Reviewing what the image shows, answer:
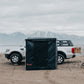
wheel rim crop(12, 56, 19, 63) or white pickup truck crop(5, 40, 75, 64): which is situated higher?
white pickup truck crop(5, 40, 75, 64)

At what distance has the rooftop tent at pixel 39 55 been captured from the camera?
13656mm

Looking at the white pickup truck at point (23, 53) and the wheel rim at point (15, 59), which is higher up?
the white pickup truck at point (23, 53)

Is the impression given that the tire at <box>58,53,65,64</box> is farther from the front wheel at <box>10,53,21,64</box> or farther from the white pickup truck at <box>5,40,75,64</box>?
the front wheel at <box>10,53,21,64</box>

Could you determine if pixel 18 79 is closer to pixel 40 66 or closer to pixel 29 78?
pixel 29 78

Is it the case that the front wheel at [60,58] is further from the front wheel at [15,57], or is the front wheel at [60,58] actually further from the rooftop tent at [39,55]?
the front wheel at [15,57]

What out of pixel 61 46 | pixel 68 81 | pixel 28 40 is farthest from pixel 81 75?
pixel 61 46

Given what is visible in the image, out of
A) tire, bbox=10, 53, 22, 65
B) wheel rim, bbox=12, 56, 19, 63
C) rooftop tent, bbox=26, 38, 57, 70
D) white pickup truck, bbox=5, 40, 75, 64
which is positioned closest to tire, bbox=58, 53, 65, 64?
white pickup truck, bbox=5, 40, 75, 64

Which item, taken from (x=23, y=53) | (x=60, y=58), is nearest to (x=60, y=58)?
(x=60, y=58)

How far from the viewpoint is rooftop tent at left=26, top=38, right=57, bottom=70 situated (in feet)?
44.8

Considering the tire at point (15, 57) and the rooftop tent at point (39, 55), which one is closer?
the rooftop tent at point (39, 55)

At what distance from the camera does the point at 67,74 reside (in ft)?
39.7

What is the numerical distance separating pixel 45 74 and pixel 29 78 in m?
1.25

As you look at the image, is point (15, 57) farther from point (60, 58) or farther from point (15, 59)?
point (60, 58)

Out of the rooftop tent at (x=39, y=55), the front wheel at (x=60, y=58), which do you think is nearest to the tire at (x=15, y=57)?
the rooftop tent at (x=39, y=55)
